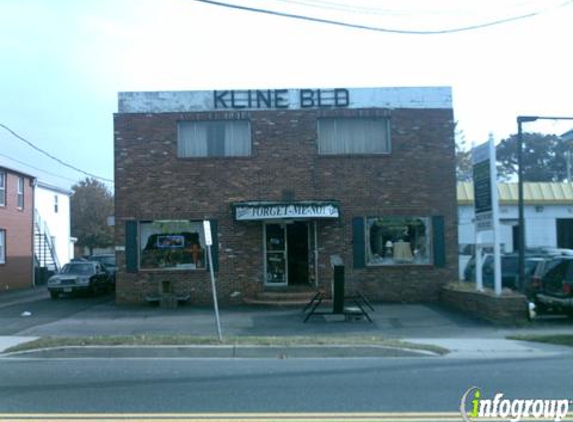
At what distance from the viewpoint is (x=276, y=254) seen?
21.0m

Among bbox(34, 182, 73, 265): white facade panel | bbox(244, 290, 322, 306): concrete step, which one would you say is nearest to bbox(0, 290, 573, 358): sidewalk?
bbox(244, 290, 322, 306): concrete step

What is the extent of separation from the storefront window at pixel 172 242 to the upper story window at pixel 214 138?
240 centimetres

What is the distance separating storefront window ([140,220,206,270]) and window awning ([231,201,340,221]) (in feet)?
6.09

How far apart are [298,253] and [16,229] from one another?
18.2m

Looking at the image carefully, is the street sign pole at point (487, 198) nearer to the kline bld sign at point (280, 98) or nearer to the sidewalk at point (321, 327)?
the sidewalk at point (321, 327)

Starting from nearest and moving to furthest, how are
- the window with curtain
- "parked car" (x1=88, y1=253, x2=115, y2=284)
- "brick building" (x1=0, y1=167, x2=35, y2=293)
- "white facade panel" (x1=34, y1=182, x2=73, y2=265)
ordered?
"parked car" (x1=88, y1=253, x2=115, y2=284) → the window with curtain → "brick building" (x1=0, y1=167, x2=35, y2=293) → "white facade panel" (x1=34, y1=182, x2=73, y2=265)

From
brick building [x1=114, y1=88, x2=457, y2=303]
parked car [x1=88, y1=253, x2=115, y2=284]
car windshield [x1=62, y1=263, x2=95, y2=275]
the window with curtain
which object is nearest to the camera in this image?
brick building [x1=114, y1=88, x2=457, y2=303]

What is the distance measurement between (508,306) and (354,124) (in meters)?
8.38

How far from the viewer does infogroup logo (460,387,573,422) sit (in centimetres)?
692

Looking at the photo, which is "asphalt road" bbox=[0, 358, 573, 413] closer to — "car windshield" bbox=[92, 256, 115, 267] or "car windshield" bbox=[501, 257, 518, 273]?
"car windshield" bbox=[501, 257, 518, 273]

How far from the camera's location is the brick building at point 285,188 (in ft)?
67.7

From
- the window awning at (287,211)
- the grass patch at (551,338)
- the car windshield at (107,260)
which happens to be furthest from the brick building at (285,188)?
the car windshield at (107,260)

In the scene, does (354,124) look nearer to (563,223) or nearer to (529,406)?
(529,406)

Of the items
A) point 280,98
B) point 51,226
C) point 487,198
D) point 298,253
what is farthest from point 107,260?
point 487,198
